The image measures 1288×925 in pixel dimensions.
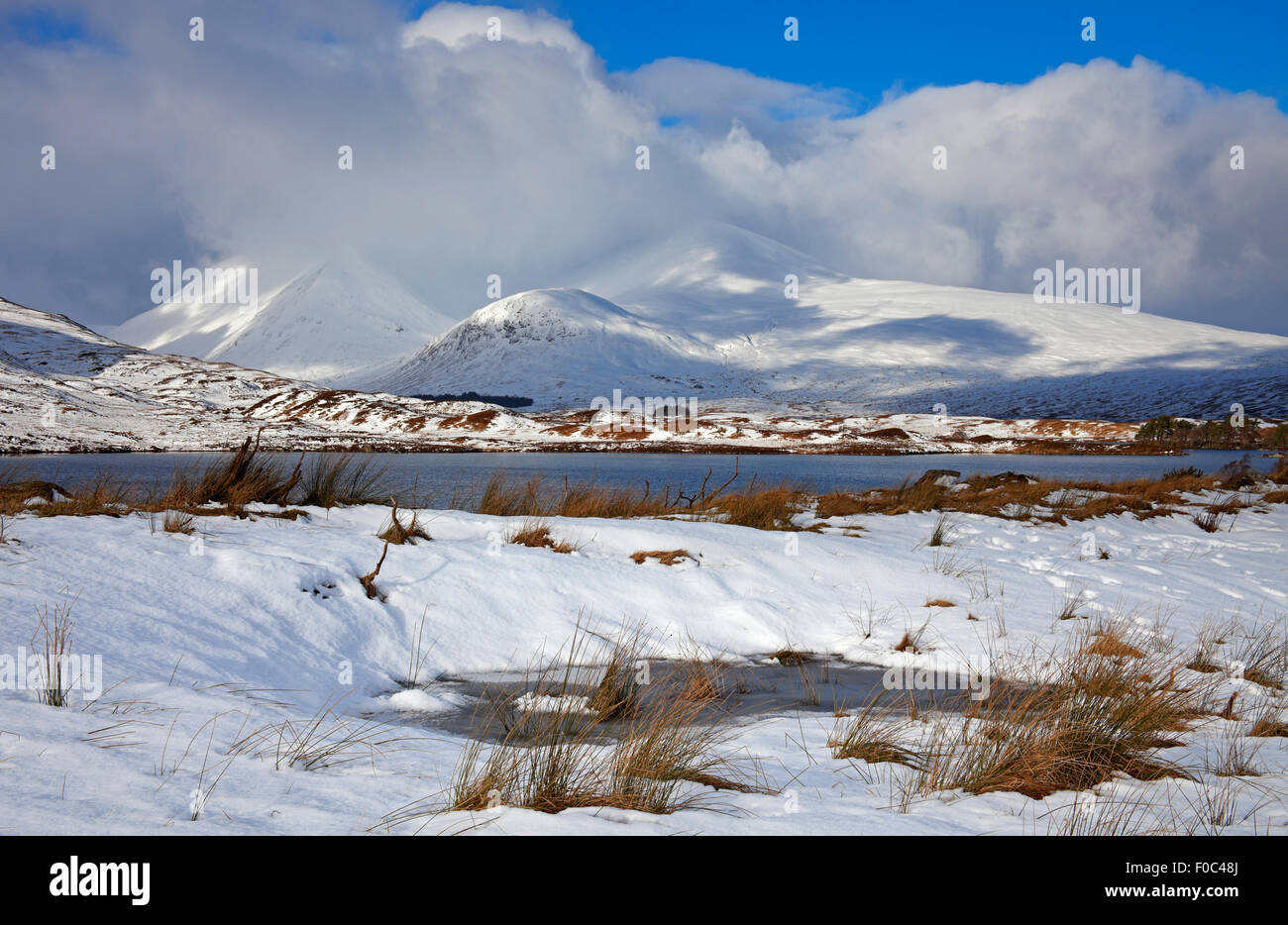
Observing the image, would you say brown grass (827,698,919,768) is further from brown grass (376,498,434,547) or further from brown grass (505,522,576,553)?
brown grass (376,498,434,547)

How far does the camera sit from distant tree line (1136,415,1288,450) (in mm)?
51997

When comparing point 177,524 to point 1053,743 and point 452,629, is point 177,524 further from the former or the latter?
point 1053,743

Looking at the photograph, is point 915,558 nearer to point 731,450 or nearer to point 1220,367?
point 731,450

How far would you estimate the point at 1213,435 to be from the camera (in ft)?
188

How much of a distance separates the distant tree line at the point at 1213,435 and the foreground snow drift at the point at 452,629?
54429 mm

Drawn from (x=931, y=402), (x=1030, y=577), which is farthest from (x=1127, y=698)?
(x=931, y=402)

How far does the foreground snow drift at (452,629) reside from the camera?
7.01 feet

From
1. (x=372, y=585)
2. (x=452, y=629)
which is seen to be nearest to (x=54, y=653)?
(x=372, y=585)

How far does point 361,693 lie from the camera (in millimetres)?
3959

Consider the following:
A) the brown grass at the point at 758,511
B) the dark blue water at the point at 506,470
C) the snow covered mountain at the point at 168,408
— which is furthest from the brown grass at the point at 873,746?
the snow covered mountain at the point at 168,408

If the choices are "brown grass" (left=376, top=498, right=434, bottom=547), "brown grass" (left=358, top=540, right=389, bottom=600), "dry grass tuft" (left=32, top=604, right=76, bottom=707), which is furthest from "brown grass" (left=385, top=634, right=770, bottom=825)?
"brown grass" (left=376, top=498, right=434, bottom=547)

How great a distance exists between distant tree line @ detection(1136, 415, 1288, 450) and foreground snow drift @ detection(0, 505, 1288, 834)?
54429 mm

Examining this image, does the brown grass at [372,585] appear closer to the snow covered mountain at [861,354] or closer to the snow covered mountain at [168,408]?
the snow covered mountain at [168,408]

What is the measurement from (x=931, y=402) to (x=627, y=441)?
72696mm
